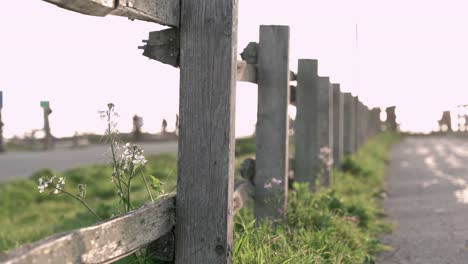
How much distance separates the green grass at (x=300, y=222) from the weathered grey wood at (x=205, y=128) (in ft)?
0.94

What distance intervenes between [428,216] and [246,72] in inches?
119

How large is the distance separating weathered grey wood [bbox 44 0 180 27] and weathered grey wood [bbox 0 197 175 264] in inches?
30.1

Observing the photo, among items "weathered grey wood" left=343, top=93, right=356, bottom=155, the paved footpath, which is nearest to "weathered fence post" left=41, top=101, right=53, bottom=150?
"weathered grey wood" left=343, top=93, right=356, bottom=155

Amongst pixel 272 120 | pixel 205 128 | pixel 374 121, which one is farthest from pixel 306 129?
pixel 374 121

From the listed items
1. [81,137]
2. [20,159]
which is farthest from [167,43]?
[81,137]

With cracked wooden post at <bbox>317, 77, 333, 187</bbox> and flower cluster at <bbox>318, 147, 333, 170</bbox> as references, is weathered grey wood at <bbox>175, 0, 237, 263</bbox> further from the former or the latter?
cracked wooden post at <bbox>317, 77, 333, 187</bbox>

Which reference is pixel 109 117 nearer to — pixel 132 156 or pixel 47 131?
pixel 132 156

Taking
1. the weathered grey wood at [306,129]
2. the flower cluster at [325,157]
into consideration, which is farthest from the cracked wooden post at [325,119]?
the weathered grey wood at [306,129]

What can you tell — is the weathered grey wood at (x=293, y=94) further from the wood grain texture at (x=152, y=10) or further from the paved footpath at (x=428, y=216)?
the wood grain texture at (x=152, y=10)

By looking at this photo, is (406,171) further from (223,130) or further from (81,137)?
(81,137)

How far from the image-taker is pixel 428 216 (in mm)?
6535

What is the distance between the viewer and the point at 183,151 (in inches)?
122

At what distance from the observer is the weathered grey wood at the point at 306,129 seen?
21.3 ft

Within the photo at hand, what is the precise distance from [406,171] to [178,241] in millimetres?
9186
